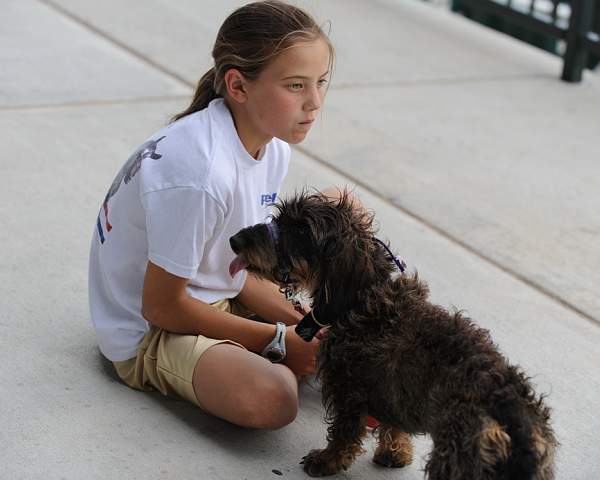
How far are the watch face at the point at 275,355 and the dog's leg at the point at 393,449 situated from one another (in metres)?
0.43

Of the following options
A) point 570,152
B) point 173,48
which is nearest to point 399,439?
point 570,152

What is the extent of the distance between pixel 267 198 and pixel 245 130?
10.5 inches

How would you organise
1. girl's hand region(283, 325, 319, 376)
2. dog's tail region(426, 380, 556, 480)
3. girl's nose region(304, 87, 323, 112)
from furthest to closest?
girl's hand region(283, 325, 319, 376), girl's nose region(304, 87, 323, 112), dog's tail region(426, 380, 556, 480)

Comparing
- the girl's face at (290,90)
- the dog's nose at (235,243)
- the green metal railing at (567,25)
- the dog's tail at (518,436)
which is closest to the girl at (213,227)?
the girl's face at (290,90)

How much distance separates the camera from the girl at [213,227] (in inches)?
125

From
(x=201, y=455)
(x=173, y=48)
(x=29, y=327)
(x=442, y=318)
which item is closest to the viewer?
(x=442, y=318)

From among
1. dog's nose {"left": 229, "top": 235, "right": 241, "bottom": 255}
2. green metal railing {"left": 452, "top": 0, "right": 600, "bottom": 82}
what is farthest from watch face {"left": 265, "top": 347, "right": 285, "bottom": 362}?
green metal railing {"left": 452, "top": 0, "right": 600, "bottom": 82}

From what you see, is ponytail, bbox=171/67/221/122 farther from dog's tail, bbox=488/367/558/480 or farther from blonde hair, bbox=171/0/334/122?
dog's tail, bbox=488/367/558/480

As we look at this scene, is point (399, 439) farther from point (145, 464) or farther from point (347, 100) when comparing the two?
point (347, 100)

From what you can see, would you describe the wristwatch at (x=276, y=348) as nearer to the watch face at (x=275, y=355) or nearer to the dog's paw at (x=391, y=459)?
the watch face at (x=275, y=355)

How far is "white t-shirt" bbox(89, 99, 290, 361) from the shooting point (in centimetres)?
314

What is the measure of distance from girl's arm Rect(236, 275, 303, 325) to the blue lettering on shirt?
0.32 metres

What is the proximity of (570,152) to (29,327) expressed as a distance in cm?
362

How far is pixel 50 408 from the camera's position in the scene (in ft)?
10.8
